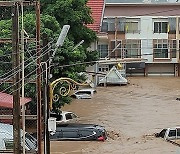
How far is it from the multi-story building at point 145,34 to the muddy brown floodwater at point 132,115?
5.20ft

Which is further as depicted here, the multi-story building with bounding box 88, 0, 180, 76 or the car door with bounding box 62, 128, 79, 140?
the multi-story building with bounding box 88, 0, 180, 76

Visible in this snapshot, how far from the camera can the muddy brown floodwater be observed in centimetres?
1864

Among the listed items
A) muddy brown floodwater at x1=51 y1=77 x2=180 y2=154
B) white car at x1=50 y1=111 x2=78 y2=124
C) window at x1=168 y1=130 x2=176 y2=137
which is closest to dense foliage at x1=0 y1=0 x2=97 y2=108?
white car at x1=50 y1=111 x2=78 y2=124

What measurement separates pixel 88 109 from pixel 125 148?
9628 millimetres

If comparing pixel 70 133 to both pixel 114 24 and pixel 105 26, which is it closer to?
pixel 105 26

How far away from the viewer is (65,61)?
20.5 metres

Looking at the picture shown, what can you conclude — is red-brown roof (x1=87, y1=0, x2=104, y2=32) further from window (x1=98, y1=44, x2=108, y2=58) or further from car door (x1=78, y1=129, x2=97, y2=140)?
car door (x1=78, y1=129, x2=97, y2=140)

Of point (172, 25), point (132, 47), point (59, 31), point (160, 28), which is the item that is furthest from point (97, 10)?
point (59, 31)

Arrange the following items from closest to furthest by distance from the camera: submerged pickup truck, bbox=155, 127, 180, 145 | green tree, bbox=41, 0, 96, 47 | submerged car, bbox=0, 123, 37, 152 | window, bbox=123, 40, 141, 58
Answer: submerged car, bbox=0, 123, 37, 152, submerged pickup truck, bbox=155, 127, 180, 145, green tree, bbox=41, 0, 96, 47, window, bbox=123, 40, 141, 58

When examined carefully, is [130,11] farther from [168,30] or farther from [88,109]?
[88,109]

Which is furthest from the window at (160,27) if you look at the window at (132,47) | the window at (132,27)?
the window at (132,47)

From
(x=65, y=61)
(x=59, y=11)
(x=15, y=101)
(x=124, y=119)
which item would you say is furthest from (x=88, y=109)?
(x=15, y=101)

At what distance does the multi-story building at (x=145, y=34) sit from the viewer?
139ft

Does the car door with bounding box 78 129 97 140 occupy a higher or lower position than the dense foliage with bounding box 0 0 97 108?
lower
